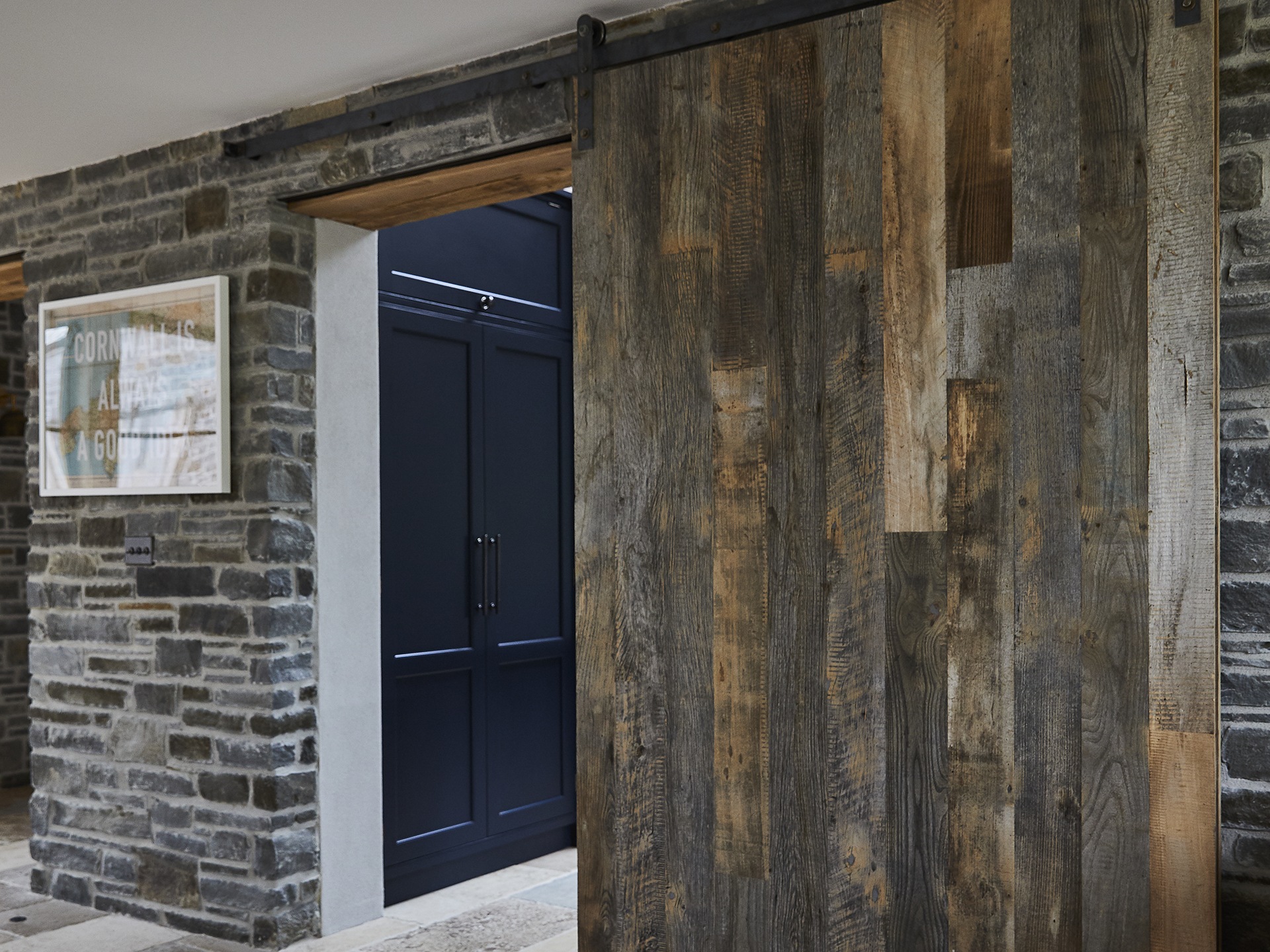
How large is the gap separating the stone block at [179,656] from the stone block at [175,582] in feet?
0.50

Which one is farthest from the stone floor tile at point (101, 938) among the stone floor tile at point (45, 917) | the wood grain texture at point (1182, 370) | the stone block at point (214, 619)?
the wood grain texture at point (1182, 370)

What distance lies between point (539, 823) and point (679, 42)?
124 inches

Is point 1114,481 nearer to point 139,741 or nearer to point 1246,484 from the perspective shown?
point 1246,484

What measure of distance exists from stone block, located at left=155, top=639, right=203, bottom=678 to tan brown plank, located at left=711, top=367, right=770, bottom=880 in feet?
6.38

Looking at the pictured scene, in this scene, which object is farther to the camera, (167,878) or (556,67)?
(167,878)

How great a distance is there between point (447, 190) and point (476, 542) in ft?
4.69

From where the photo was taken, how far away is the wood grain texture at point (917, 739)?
234 centimetres

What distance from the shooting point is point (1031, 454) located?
2.25 metres

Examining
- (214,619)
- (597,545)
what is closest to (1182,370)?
(597,545)

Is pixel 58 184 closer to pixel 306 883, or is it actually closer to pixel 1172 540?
pixel 306 883

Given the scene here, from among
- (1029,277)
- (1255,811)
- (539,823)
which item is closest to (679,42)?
(1029,277)

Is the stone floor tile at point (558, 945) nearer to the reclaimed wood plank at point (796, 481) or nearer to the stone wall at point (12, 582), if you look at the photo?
the reclaimed wood plank at point (796, 481)

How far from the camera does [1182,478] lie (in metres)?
2.10

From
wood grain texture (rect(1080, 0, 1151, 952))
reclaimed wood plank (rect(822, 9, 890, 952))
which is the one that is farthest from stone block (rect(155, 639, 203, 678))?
wood grain texture (rect(1080, 0, 1151, 952))
